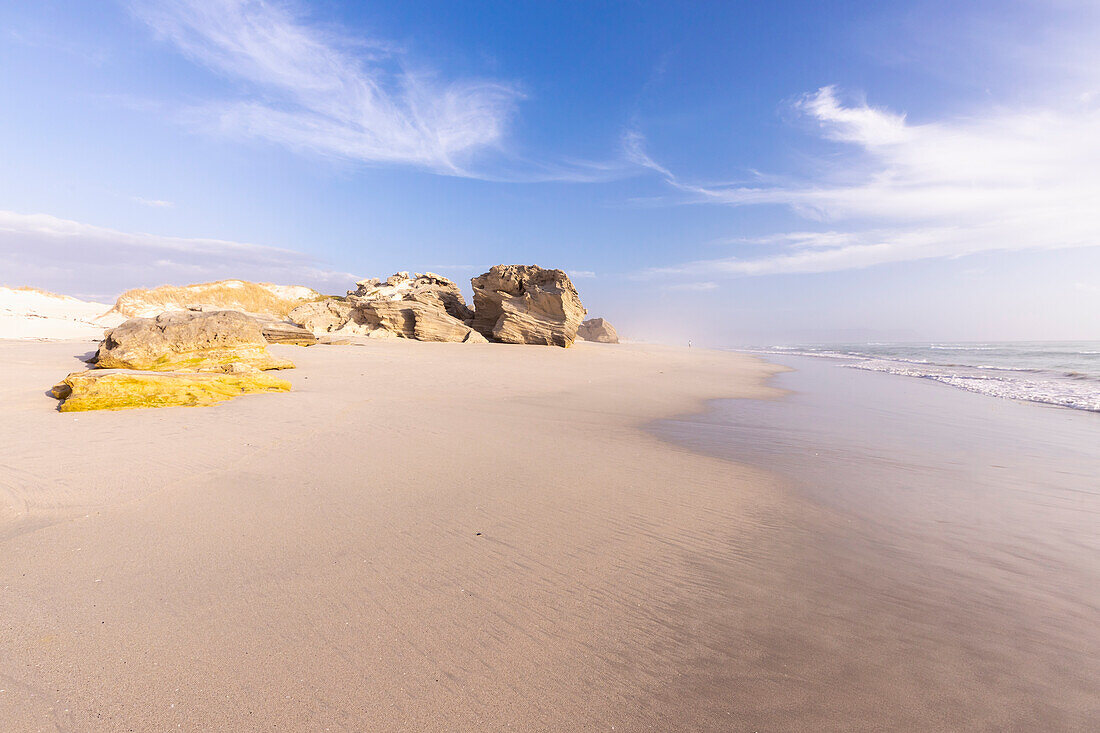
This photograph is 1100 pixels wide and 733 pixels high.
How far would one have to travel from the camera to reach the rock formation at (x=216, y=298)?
31734 millimetres

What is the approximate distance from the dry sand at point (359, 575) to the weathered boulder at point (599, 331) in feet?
115

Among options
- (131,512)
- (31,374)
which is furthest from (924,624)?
(31,374)

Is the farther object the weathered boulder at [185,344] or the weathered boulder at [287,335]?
the weathered boulder at [287,335]

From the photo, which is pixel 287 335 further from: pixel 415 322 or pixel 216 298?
pixel 216 298

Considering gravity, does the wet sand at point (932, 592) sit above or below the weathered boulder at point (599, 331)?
below

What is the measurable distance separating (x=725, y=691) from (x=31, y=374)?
1223cm

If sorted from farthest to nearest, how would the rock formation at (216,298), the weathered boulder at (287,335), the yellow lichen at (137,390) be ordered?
the rock formation at (216,298)
the weathered boulder at (287,335)
the yellow lichen at (137,390)

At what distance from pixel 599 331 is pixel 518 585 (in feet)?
125

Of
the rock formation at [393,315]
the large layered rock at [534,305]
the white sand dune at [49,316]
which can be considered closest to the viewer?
the white sand dune at [49,316]

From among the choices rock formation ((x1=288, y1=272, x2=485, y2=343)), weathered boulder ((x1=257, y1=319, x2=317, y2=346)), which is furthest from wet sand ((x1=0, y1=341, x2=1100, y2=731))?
rock formation ((x1=288, y1=272, x2=485, y2=343))

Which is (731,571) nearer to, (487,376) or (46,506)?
(46,506)

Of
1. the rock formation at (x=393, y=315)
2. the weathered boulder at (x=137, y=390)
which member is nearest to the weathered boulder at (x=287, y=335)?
the rock formation at (x=393, y=315)

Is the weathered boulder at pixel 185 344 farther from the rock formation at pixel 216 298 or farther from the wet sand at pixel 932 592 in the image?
the rock formation at pixel 216 298

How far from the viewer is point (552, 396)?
933cm
